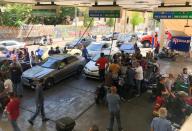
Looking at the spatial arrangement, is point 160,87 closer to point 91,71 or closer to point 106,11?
point 106,11

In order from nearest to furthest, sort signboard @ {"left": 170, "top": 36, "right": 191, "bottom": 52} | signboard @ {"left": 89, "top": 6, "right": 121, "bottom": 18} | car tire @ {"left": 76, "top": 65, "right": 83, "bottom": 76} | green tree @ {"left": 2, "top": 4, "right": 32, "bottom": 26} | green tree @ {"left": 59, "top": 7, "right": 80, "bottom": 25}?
signboard @ {"left": 89, "top": 6, "right": 121, "bottom": 18}
car tire @ {"left": 76, "top": 65, "right": 83, "bottom": 76}
signboard @ {"left": 170, "top": 36, "right": 191, "bottom": 52}
green tree @ {"left": 2, "top": 4, "right": 32, "bottom": 26}
green tree @ {"left": 59, "top": 7, "right": 80, "bottom": 25}

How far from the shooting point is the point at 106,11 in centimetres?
1346

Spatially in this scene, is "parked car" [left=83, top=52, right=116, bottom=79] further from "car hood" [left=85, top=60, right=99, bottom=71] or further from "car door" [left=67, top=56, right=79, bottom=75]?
"car door" [left=67, top=56, right=79, bottom=75]

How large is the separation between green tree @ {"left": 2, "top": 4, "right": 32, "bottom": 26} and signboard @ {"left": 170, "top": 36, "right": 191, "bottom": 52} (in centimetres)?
2206

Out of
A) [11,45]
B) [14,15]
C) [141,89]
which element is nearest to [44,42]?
[14,15]

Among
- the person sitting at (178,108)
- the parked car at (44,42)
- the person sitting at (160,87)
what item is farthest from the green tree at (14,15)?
the person sitting at (178,108)

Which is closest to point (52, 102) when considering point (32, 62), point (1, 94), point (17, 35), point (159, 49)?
point (1, 94)

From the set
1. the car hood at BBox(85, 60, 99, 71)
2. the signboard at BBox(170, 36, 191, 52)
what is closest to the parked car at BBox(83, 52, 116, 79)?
the car hood at BBox(85, 60, 99, 71)

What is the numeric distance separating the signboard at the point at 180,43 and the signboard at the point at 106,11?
45.5 feet

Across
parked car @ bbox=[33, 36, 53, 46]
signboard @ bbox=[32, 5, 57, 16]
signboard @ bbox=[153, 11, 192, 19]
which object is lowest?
Answer: parked car @ bbox=[33, 36, 53, 46]

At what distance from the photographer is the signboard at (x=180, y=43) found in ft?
82.1

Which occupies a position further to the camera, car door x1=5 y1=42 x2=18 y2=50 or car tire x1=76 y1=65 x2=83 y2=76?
car door x1=5 y1=42 x2=18 y2=50

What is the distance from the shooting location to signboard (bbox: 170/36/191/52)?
82.1 feet

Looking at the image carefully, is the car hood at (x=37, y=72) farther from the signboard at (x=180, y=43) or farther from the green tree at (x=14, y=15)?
the green tree at (x=14, y=15)
